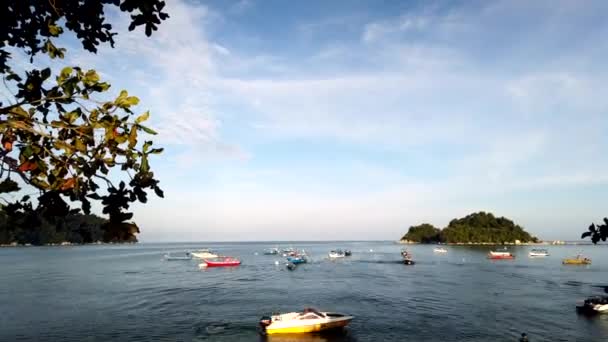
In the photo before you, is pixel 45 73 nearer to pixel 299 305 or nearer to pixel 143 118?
pixel 143 118

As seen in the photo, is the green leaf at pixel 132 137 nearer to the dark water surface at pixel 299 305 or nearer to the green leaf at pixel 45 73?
the green leaf at pixel 45 73

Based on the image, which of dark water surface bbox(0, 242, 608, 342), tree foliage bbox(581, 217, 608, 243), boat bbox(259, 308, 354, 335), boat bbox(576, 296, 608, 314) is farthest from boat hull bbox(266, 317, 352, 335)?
tree foliage bbox(581, 217, 608, 243)

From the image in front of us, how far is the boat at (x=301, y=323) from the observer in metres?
40.1

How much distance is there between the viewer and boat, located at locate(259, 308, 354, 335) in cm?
4009

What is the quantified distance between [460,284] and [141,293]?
55.9 metres

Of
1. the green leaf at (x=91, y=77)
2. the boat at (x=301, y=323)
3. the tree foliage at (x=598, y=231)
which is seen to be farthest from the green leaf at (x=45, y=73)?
the boat at (x=301, y=323)

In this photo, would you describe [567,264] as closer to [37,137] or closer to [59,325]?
[59,325]

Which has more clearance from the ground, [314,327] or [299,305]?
[314,327]

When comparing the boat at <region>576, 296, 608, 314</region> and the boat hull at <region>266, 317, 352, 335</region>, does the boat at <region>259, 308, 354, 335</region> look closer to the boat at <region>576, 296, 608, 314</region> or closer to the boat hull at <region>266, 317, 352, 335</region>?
the boat hull at <region>266, 317, 352, 335</region>

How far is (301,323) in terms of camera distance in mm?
40812

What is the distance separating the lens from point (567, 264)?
11969 centimetres

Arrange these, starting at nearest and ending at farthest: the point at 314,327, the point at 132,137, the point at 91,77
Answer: the point at 132,137
the point at 91,77
the point at 314,327

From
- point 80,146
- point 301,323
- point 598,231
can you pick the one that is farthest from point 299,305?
point 80,146

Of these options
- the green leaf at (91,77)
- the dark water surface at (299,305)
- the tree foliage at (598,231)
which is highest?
the green leaf at (91,77)
